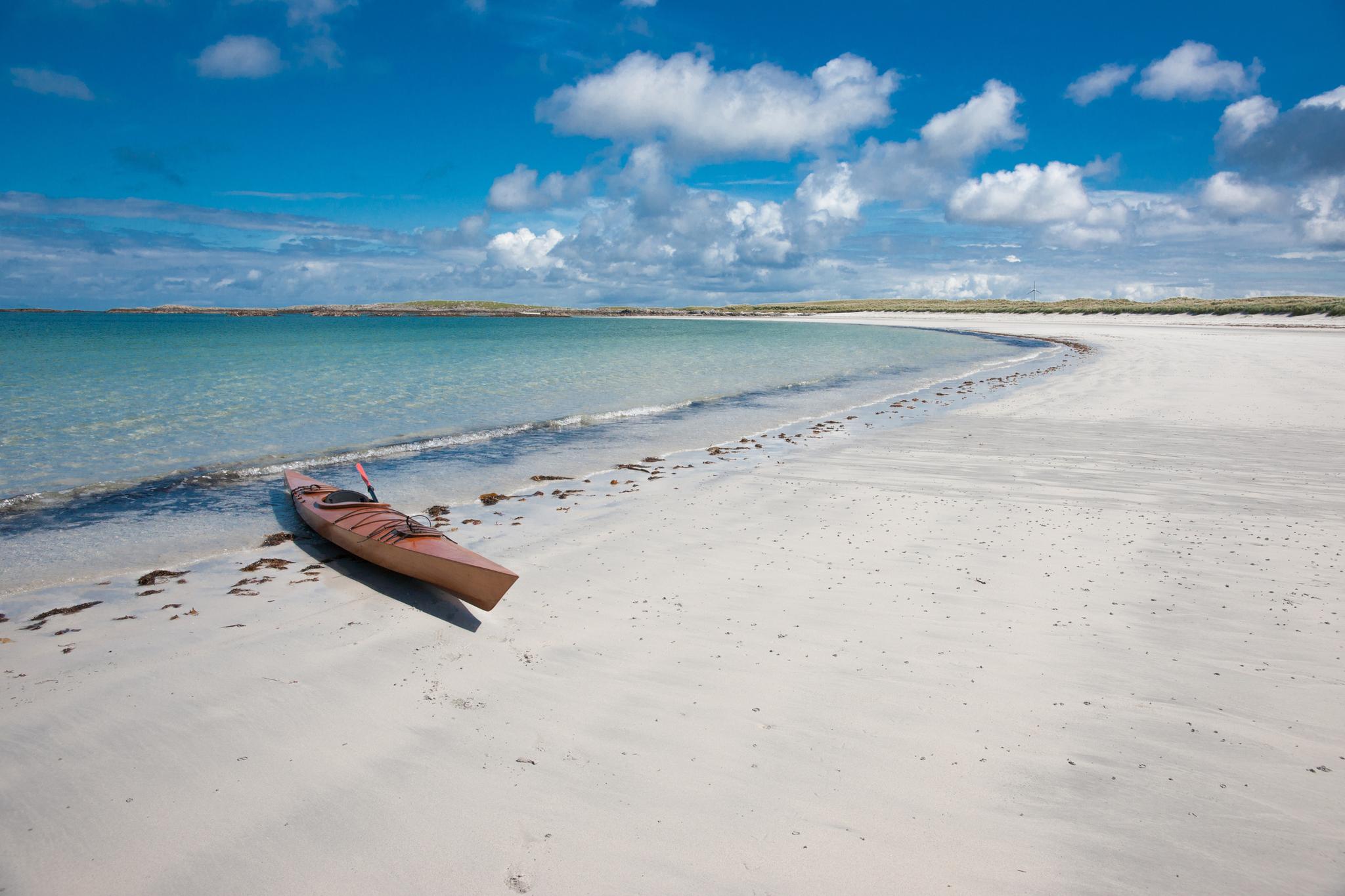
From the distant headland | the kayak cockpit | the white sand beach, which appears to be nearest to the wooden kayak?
the kayak cockpit

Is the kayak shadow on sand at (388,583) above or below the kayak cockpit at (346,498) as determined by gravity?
below

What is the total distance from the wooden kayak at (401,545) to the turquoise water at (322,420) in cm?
143

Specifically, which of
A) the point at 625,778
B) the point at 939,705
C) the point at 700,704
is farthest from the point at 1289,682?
the point at 625,778

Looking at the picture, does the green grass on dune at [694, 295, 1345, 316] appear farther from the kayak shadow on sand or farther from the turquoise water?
the kayak shadow on sand

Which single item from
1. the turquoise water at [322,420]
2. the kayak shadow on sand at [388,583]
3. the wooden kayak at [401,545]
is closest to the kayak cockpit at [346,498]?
the wooden kayak at [401,545]

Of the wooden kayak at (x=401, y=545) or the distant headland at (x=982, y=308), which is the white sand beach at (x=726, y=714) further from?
the distant headland at (x=982, y=308)

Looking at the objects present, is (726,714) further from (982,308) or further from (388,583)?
(982,308)

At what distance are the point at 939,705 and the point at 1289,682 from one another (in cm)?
241

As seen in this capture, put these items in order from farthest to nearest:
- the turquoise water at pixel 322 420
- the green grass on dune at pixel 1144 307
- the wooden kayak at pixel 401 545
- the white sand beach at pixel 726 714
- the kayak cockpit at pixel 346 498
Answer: the green grass on dune at pixel 1144 307
the turquoise water at pixel 322 420
the kayak cockpit at pixel 346 498
the wooden kayak at pixel 401 545
the white sand beach at pixel 726 714

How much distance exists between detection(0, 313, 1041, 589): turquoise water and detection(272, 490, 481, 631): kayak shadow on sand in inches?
41.0

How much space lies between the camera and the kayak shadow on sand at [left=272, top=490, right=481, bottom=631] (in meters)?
6.27

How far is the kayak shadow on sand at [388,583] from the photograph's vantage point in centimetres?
627

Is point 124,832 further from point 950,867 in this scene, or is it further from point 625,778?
point 950,867

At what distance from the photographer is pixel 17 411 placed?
18062 millimetres
